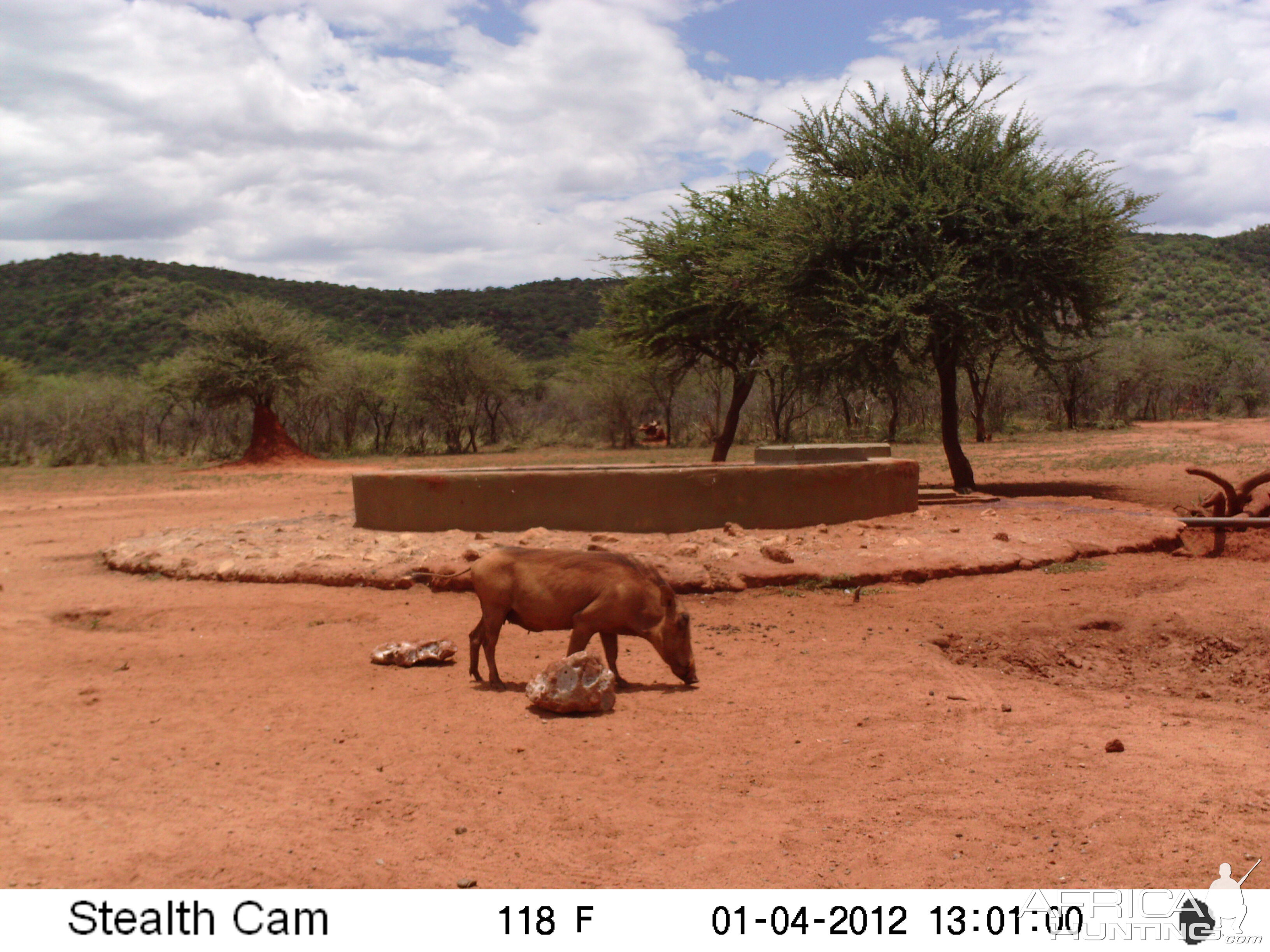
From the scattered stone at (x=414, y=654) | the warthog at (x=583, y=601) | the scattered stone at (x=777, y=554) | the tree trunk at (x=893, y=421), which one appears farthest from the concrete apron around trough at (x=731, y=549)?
the tree trunk at (x=893, y=421)

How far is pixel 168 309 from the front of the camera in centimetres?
5491

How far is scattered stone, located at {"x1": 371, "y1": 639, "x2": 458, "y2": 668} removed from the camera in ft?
21.1

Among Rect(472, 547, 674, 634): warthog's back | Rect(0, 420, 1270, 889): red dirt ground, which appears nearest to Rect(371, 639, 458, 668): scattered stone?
Rect(0, 420, 1270, 889): red dirt ground

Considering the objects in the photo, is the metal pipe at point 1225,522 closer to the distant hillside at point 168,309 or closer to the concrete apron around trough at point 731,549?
the concrete apron around trough at point 731,549

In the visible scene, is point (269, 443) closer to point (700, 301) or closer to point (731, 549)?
point (700, 301)

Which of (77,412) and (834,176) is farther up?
(834,176)

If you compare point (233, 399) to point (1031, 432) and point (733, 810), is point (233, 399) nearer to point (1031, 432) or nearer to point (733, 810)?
point (1031, 432)

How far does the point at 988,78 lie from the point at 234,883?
15019mm

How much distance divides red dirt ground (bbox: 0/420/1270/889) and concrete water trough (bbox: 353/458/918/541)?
1.86 metres

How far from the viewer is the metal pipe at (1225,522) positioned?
8828 millimetres

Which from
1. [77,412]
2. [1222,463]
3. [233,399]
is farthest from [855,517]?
[77,412]

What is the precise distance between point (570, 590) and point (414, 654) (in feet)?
4.74

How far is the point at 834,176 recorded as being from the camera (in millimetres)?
15172

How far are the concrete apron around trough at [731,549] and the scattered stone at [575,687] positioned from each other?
300 cm
